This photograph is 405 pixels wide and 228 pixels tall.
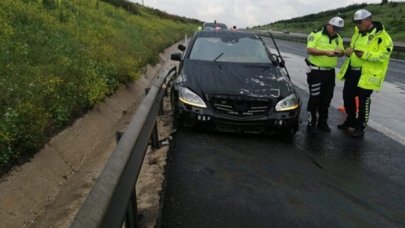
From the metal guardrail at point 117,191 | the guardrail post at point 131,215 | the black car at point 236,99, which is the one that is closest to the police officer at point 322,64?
the black car at point 236,99

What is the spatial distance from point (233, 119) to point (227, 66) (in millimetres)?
1530

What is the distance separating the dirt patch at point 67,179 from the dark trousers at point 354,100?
2.98 meters

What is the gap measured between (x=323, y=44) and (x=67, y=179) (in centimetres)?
446

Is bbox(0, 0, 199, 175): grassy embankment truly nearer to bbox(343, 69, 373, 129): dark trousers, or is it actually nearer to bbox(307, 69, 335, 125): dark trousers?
bbox(307, 69, 335, 125): dark trousers


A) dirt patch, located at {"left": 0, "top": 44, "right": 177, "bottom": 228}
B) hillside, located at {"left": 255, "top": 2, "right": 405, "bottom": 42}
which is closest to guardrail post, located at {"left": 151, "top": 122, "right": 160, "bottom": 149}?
dirt patch, located at {"left": 0, "top": 44, "right": 177, "bottom": 228}

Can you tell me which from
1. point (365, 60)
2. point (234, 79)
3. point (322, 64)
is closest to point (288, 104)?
point (234, 79)

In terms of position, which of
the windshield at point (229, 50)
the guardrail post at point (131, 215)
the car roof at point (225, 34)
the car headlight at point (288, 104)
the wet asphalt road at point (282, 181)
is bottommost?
the wet asphalt road at point (282, 181)

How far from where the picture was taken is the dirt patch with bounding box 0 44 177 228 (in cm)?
434

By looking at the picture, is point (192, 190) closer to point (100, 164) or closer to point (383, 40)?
point (100, 164)

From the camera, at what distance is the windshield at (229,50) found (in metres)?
8.48

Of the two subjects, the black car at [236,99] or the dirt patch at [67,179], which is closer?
the dirt patch at [67,179]

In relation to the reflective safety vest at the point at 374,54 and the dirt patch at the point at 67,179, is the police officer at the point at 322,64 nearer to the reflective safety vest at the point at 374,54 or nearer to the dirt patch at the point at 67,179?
the reflective safety vest at the point at 374,54

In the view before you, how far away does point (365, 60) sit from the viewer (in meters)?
7.48

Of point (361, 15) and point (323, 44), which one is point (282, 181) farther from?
point (361, 15)
